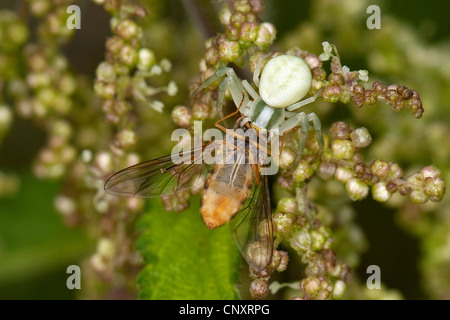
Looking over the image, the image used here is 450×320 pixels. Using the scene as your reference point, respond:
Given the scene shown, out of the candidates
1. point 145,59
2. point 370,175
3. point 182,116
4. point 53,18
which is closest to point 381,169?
point 370,175

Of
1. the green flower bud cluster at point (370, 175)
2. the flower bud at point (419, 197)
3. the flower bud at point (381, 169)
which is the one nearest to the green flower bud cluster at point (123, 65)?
the green flower bud cluster at point (370, 175)

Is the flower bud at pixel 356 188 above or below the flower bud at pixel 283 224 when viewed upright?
above

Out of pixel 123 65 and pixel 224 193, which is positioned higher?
pixel 123 65

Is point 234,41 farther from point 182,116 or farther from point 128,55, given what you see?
point 128,55

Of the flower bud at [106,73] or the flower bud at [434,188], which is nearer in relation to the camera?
the flower bud at [434,188]

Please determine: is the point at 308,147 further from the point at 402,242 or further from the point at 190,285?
the point at 402,242

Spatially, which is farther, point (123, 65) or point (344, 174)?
point (123, 65)

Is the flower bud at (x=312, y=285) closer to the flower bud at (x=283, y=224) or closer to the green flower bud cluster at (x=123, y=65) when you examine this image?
the flower bud at (x=283, y=224)

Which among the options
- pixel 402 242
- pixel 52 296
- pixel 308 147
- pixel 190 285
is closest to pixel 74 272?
pixel 52 296
